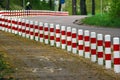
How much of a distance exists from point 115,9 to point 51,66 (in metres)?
24.5

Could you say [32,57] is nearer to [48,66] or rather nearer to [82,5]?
[48,66]

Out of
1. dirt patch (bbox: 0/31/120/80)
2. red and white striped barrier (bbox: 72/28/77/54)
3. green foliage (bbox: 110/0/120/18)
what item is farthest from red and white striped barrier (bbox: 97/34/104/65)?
green foliage (bbox: 110/0/120/18)

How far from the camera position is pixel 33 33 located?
24.5 m

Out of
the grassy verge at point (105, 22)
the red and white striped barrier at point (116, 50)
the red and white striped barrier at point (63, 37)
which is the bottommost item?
the grassy verge at point (105, 22)

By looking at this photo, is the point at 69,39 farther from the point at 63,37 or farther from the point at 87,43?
the point at 87,43

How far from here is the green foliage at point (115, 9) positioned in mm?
37938

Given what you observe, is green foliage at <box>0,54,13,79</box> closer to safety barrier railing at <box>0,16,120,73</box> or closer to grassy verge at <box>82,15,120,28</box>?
safety barrier railing at <box>0,16,120,73</box>

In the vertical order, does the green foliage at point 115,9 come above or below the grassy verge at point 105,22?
above

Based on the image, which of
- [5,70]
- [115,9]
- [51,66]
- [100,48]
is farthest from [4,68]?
[115,9]

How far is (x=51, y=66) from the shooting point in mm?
14367

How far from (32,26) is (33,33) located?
35 cm

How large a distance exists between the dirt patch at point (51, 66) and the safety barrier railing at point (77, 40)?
0.28 metres

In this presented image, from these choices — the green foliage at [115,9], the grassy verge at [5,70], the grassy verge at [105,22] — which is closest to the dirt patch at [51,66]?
the grassy verge at [5,70]

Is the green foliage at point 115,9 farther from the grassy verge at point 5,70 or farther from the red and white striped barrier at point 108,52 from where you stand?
the red and white striped barrier at point 108,52
